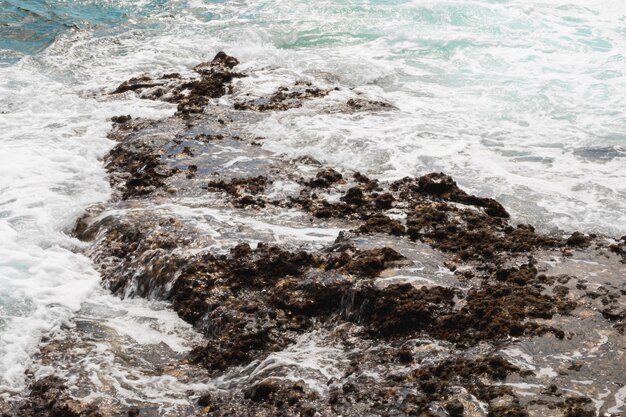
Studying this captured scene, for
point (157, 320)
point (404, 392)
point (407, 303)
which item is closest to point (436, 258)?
point (407, 303)

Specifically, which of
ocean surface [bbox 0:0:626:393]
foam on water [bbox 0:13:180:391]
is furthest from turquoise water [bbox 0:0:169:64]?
foam on water [bbox 0:13:180:391]

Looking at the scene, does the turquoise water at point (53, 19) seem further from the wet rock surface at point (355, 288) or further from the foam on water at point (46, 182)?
the wet rock surface at point (355, 288)

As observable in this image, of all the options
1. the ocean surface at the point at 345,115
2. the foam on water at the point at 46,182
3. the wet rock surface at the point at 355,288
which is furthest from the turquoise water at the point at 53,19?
the wet rock surface at the point at 355,288

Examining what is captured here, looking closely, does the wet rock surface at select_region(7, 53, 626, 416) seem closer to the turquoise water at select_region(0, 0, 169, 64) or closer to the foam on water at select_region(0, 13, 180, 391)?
the foam on water at select_region(0, 13, 180, 391)

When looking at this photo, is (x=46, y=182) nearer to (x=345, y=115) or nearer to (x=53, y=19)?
(x=345, y=115)

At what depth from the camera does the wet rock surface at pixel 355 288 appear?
464 cm

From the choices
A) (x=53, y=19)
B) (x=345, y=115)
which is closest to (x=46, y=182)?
(x=345, y=115)

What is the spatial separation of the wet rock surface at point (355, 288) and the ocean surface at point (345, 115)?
1.92 ft

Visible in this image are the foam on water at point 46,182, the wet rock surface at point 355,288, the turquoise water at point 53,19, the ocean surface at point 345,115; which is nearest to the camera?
the wet rock surface at point 355,288

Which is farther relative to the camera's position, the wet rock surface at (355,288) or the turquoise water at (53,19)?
the turquoise water at (53,19)

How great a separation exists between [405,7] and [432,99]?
25.4 feet

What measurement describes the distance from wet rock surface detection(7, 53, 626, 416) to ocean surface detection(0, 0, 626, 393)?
59 centimetres

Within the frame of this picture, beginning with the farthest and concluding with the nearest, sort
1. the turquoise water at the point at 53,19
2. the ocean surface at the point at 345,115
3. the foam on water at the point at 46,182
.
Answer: the turquoise water at the point at 53,19 → the ocean surface at the point at 345,115 → the foam on water at the point at 46,182

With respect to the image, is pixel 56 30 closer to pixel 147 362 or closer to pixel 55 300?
pixel 55 300
